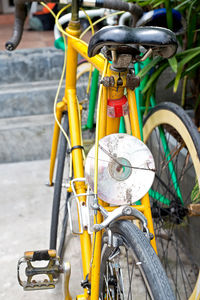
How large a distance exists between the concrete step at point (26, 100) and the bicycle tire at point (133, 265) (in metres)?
2.25

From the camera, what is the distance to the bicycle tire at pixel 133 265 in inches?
31.7

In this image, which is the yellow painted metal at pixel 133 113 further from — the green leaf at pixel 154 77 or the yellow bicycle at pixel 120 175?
the green leaf at pixel 154 77

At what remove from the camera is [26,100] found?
326 centimetres

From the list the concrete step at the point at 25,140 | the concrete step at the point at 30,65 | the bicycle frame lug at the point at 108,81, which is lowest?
the bicycle frame lug at the point at 108,81

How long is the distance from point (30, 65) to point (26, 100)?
1.25 ft

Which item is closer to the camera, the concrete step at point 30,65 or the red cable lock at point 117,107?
the red cable lock at point 117,107

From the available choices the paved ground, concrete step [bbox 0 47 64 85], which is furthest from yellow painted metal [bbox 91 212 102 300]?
concrete step [bbox 0 47 64 85]

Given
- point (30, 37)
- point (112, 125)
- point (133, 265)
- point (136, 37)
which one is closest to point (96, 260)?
point (133, 265)

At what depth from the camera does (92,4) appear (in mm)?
1379

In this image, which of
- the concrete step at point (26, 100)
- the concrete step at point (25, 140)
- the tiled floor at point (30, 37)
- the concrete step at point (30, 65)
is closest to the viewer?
the concrete step at point (25, 140)

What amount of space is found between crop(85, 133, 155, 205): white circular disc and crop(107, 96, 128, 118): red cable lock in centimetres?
7

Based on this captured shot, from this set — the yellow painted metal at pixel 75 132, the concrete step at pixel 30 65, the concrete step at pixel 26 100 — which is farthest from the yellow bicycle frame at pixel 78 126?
the concrete step at pixel 30 65

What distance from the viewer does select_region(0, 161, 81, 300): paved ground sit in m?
1.83

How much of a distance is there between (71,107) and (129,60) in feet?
2.08
